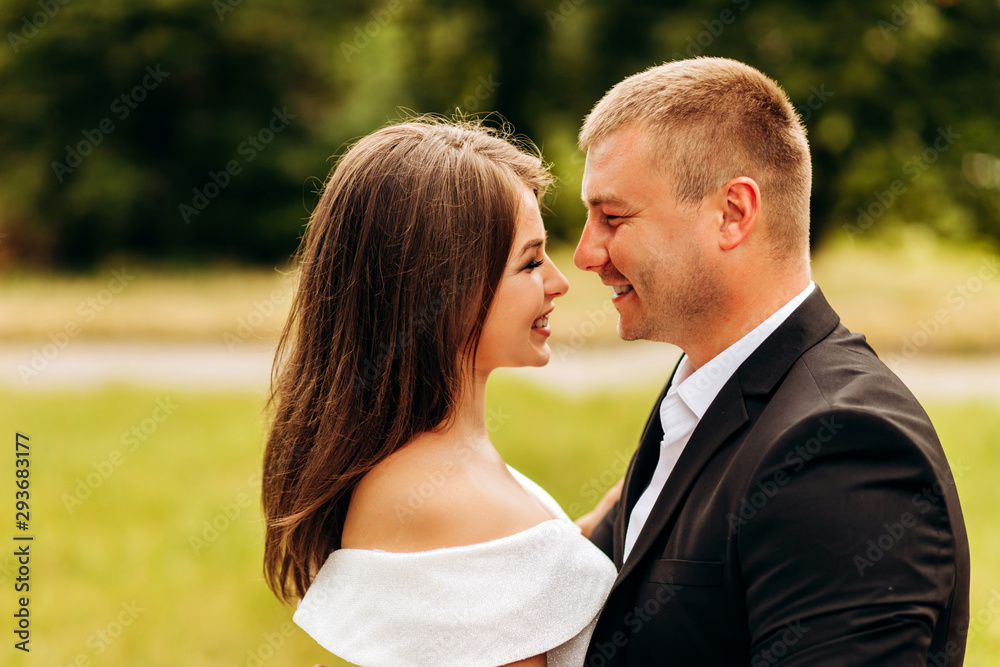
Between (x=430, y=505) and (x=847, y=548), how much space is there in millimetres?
1023

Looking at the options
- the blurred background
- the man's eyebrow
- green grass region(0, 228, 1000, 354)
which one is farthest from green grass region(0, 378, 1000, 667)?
the man's eyebrow

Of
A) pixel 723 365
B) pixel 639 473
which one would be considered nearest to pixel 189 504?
pixel 639 473

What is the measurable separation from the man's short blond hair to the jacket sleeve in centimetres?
73

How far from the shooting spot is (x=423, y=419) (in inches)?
95.8

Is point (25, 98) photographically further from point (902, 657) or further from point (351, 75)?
point (902, 657)

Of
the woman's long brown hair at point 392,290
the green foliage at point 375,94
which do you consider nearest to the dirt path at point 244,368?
the green foliage at point 375,94

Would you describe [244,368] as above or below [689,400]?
below

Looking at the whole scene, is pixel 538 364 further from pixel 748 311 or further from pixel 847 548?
pixel 847 548

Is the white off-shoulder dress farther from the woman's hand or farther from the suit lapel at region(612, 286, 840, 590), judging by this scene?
the woman's hand

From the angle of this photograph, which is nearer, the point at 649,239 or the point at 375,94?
the point at 649,239

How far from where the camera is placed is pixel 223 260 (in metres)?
18.8

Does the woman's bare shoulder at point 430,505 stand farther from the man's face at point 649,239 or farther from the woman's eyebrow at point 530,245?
the man's face at point 649,239

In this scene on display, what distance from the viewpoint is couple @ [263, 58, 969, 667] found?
2.08 metres

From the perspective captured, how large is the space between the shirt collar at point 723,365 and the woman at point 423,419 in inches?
17.9
